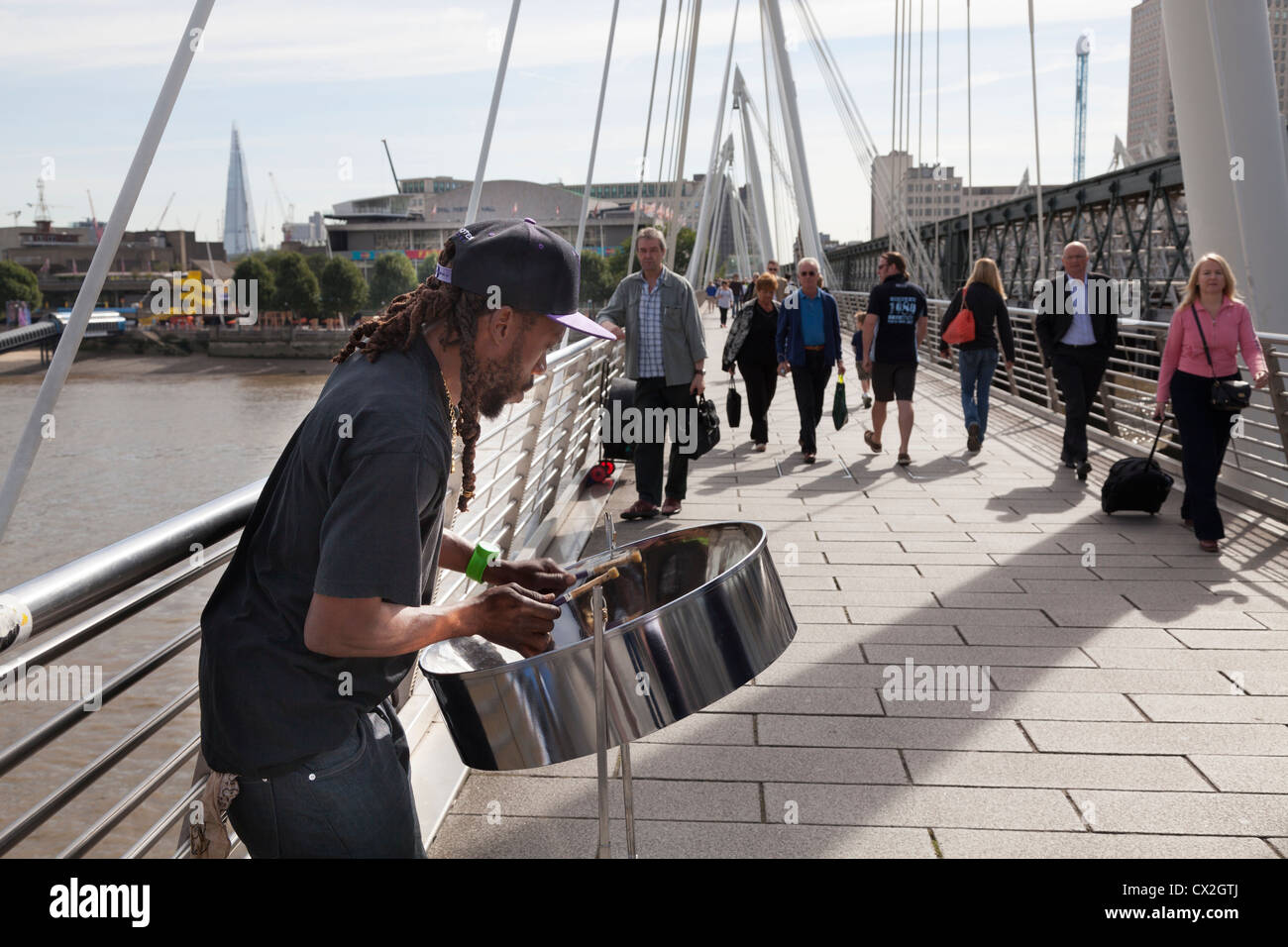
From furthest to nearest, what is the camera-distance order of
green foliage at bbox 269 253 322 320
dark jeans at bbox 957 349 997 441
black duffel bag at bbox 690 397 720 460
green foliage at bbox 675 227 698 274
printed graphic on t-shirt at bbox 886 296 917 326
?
green foliage at bbox 269 253 322 320 < green foliage at bbox 675 227 698 274 < dark jeans at bbox 957 349 997 441 < printed graphic on t-shirt at bbox 886 296 917 326 < black duffel bag at bbox 690 397 720 460

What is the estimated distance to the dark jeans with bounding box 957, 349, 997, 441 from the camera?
11438mm

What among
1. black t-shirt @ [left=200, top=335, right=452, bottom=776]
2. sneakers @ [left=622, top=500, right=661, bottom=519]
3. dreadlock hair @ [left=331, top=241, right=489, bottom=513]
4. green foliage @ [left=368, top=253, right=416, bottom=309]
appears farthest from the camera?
green foliage @ [left=368, top=253, right=416, bottom=309]

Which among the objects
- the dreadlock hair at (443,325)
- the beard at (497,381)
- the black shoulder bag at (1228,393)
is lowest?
the black shoulder bag at (1228,393)

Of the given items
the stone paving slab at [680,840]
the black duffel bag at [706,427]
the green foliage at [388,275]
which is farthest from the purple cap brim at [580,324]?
the green foliage at [388,275]

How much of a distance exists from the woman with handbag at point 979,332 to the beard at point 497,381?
10087 millimetres

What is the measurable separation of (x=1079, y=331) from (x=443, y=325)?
878cm

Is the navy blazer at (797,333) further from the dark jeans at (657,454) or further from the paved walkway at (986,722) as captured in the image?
the paved walkway at (986,722)

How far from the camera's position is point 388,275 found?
388 ft

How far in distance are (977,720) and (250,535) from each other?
3278 millimetres

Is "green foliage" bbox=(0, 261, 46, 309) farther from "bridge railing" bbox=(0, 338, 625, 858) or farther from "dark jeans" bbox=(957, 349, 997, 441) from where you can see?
"bridge railing" bbox=(0, 338, 625, 858)

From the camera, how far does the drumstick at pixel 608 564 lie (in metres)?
2.25

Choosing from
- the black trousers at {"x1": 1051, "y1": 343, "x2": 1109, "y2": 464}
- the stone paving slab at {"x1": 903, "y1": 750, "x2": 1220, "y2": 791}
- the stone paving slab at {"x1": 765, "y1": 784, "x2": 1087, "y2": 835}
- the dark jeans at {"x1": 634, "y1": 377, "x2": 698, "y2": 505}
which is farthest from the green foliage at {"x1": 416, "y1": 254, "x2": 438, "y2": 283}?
the black trousers at {"x1": 1051, "y1": 343, "x2": 1109, "y2": 464}

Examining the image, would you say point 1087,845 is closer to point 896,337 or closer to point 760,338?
point 896,337

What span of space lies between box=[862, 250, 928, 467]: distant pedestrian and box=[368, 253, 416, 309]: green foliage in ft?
361
